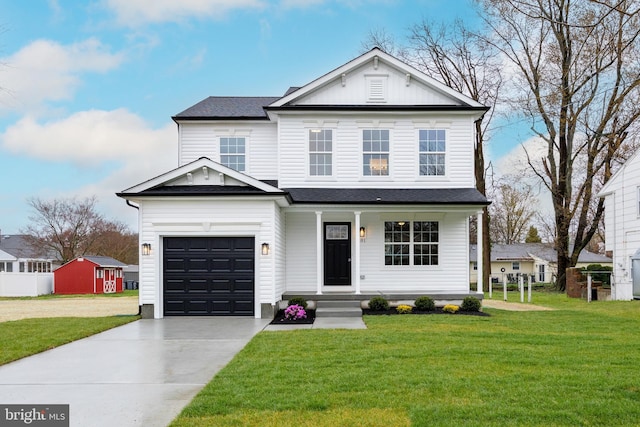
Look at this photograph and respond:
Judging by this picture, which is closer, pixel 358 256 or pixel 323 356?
pixel 323 356

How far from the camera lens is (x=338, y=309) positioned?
47.1 ft

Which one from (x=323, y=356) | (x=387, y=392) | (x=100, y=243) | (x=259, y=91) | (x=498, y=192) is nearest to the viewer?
(x=387, y=392)

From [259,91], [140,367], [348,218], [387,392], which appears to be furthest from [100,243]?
[387,392]

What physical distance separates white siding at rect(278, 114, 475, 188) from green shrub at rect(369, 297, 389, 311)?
379 cm

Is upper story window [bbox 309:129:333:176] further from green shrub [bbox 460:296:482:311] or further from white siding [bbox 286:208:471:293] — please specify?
green shrub [bbox 460:296:482:311]

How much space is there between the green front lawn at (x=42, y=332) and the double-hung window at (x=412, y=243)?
781 centimetres

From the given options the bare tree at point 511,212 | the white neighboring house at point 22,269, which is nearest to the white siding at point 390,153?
the white neighboring house at point 22,269

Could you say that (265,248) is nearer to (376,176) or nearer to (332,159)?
(332,159)

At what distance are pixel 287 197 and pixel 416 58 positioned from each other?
18056mm

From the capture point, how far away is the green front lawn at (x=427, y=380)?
16.4ft

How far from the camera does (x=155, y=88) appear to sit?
21.8 metres

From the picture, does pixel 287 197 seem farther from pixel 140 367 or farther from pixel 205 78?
pixel 205 78

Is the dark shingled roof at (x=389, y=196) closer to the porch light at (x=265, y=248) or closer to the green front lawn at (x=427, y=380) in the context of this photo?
the porch light at (x=265, y=248)

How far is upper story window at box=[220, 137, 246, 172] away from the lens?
57.7 feet
